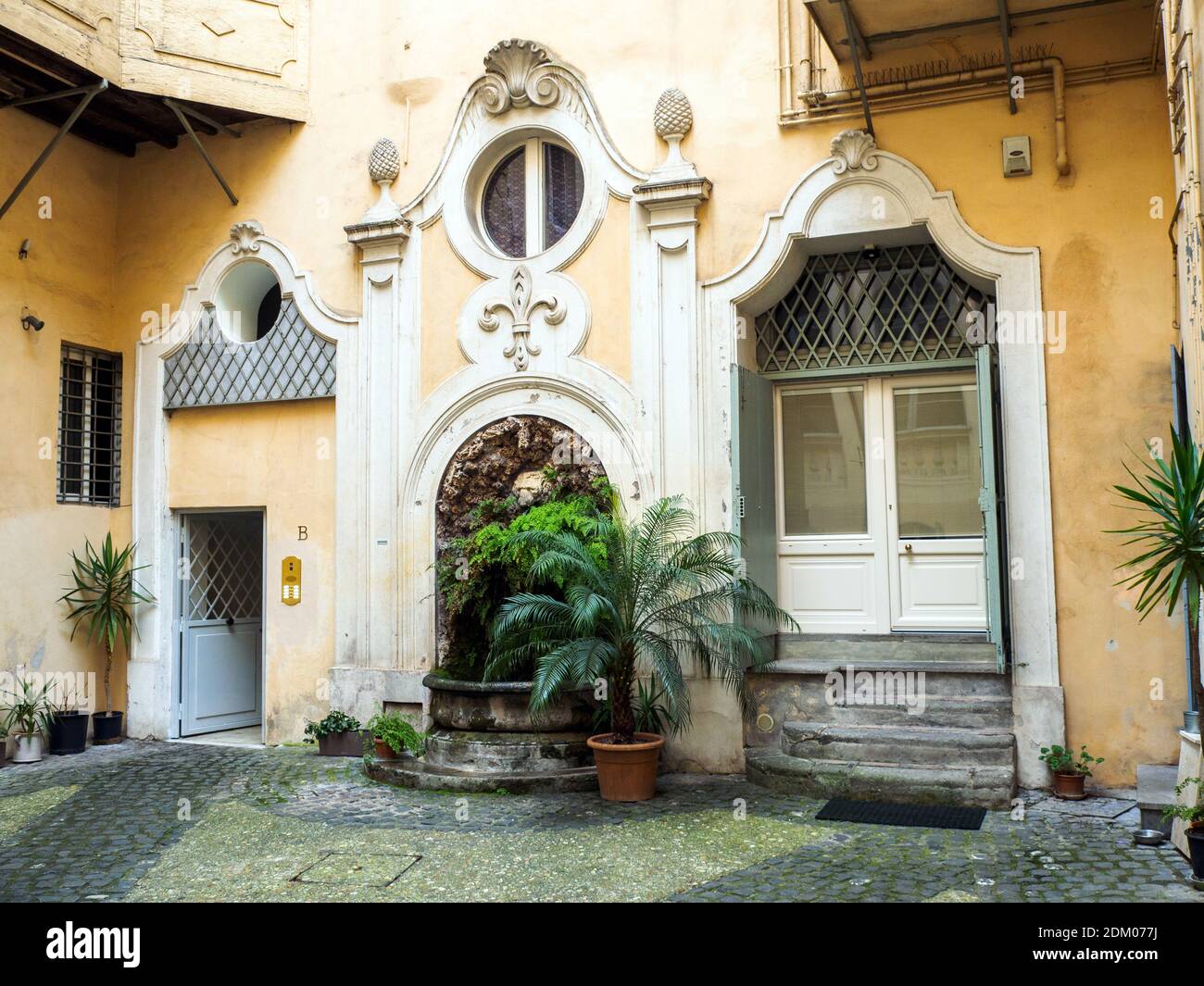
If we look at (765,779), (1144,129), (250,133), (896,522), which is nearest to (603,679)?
(765,779)

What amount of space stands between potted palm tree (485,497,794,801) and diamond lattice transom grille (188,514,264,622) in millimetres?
3983

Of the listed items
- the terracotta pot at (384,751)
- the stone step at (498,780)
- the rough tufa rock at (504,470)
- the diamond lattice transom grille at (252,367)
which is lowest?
the stone step at (498,780)

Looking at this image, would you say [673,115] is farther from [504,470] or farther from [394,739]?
[394,739]

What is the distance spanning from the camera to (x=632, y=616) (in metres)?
7.79

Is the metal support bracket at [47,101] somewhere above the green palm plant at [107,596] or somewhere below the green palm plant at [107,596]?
above

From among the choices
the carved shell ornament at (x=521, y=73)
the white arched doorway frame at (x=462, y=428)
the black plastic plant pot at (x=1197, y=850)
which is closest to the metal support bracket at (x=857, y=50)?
the carved shell ornament at (x=521, y=73)

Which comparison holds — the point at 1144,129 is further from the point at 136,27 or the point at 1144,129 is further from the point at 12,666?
the point at 12,666

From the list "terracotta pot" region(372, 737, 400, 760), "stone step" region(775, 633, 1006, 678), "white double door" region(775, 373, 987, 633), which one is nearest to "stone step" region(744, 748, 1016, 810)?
"stone step" region(775, 633, 1006, 678)

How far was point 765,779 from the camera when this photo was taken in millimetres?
7836

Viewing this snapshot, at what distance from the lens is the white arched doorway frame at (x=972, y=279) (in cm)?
774

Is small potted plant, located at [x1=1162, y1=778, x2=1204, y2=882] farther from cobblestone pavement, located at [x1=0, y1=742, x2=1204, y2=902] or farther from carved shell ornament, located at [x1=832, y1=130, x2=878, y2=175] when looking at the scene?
carved shell ornament, located at [x1=832, y1=130, x2=878, y2=175]

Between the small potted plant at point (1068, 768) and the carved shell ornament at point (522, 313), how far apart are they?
4.96 metres

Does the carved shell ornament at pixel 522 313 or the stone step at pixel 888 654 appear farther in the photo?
the carved shell ornament at pixel 522 313

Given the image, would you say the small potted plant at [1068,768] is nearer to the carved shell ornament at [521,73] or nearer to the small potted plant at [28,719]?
the carved shell ornament at [521,73]
